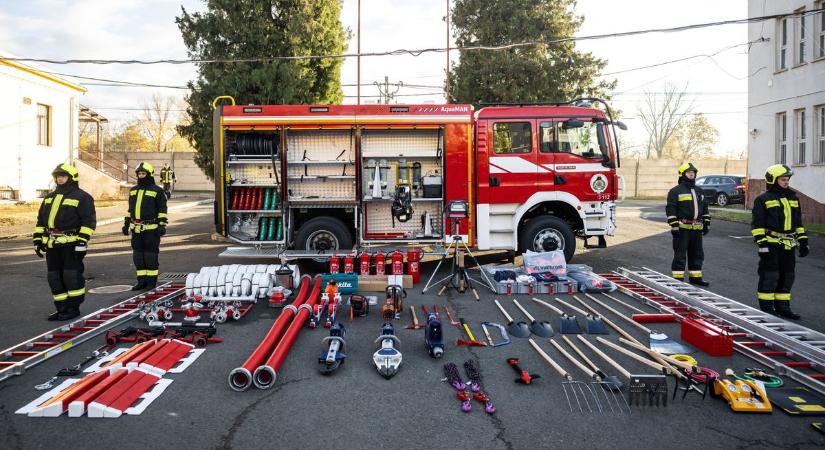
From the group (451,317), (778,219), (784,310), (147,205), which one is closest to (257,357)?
(451,317)

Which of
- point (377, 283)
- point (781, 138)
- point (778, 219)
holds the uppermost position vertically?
point (781, 138)

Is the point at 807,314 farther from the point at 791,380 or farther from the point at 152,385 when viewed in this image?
the point at 152,385

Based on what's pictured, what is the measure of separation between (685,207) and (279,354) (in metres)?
6.76

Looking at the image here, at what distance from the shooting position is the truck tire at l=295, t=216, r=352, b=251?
9.60 metres

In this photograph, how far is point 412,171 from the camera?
32.2 feet

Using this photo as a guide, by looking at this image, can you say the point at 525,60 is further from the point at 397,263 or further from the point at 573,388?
the point at 573,388

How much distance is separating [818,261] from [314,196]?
1020 cm

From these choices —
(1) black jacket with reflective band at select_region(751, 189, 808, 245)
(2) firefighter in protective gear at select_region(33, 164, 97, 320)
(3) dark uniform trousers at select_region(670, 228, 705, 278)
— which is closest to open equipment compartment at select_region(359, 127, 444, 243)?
(3) dark uniform trousers at select_region(670, 228, 705, 278)

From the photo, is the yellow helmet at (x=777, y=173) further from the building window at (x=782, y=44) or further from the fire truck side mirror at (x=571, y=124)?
the building window at (x=782, y=44)

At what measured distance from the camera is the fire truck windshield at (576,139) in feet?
31.6

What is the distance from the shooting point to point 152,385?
15.0 ft

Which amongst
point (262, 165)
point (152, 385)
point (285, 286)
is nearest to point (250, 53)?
point (262, 165)

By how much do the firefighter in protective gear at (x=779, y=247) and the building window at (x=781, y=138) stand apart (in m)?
13.9

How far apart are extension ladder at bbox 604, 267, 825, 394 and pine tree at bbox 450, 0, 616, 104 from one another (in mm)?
13248
